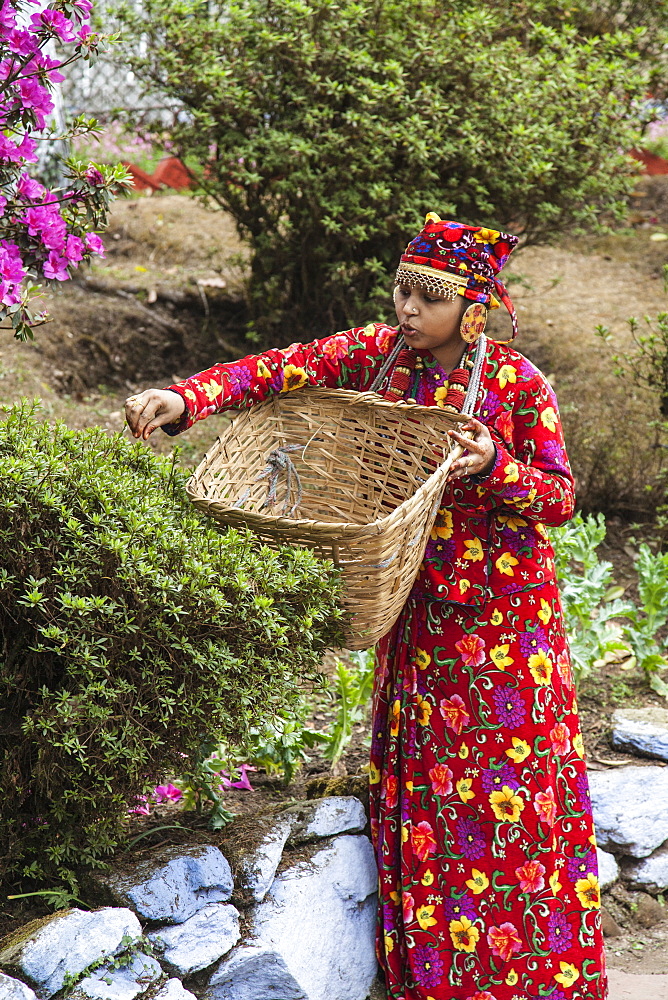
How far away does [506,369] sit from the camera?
2.45 metres

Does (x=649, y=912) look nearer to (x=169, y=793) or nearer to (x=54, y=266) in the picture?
(x=169, y=793)

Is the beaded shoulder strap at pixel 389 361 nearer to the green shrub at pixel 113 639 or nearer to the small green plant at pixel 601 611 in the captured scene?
the green shrub at pixel 113 639

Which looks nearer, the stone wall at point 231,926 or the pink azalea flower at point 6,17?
the stone wall at point 231,926

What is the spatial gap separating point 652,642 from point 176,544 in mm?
2729

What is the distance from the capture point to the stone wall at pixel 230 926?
6.63ft

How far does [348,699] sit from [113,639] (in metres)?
1.50

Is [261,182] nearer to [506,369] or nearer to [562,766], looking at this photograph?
[506,369]

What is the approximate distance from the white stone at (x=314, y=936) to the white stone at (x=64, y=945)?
337 mm

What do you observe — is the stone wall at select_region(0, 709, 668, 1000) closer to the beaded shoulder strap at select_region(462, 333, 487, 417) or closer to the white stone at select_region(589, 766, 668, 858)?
the white stone at select_region(589, 766, 668, 858)

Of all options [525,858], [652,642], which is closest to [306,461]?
[525,858]

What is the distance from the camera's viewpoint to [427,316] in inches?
93.1

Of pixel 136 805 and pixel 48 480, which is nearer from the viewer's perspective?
pixel 48 480

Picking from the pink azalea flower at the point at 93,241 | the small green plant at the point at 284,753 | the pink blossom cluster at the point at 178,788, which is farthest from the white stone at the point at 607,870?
the pink azalea flower at the point at 93,241

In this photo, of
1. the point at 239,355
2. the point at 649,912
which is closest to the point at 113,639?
the point at 649,912
